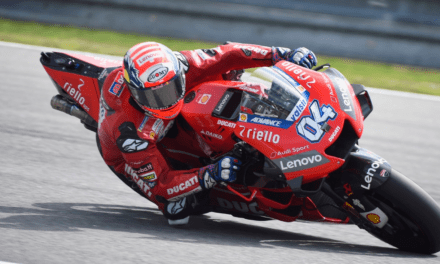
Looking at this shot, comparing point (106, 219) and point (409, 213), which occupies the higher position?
point (409, 213)

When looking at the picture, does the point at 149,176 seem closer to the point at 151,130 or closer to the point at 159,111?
the point at 151,130

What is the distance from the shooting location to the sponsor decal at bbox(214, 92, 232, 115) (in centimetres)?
375

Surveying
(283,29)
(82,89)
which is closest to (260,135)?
(82,89)

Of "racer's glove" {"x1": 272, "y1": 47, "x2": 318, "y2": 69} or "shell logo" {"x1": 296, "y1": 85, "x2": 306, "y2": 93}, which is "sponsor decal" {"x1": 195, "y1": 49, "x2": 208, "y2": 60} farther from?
"shell logo" {"x1": 296, "y1": 85, "x2": 306, "y2": 93}

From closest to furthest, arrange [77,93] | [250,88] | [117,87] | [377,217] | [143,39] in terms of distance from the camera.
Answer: [377,217]
[250,88]
[117,87]
[77,93]
[143,39]

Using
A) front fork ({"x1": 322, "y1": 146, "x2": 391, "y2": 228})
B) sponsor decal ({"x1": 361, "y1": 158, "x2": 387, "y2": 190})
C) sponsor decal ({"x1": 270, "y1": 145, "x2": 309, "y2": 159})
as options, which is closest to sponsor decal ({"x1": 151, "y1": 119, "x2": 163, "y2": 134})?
sponsor decal ({"x1": 270, "y1": 145, "x2": 309, "y2": 159})

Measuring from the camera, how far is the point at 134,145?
3.87 meters

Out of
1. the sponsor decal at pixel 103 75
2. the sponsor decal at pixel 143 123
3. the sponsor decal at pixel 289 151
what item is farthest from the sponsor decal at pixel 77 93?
the sponsor decal at pixel 289 151

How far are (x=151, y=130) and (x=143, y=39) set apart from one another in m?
7.65

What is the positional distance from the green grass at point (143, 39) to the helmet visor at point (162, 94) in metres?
6.23

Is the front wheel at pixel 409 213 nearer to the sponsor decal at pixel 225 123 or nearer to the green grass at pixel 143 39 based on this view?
the sponsor decal at pixel 225 123

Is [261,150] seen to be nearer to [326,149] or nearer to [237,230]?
[326,149]

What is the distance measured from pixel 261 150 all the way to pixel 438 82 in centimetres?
756

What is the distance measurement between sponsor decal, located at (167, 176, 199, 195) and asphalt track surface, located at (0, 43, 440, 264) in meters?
0.26
